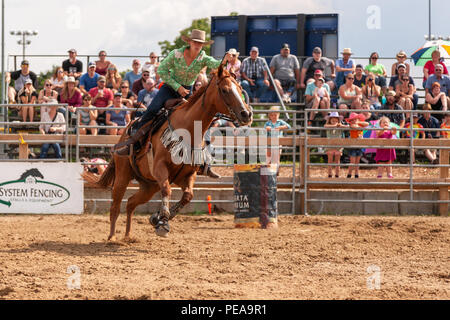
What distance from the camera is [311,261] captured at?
8070 mm

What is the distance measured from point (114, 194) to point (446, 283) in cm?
543

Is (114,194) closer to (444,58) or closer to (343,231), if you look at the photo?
(343,231)

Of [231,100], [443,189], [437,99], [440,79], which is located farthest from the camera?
[440,79]

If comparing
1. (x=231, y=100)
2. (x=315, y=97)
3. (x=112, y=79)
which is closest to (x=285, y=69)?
Result: (x=315, y=97)

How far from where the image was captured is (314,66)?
18.0 m

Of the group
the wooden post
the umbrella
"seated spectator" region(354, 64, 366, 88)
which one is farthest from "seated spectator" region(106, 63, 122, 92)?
the umbrella

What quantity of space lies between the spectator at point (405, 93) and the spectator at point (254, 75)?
332 centimetres

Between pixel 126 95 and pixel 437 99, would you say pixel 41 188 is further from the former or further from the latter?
pixel 437 99

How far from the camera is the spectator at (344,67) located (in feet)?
58.9

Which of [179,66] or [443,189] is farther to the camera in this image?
[443,189]

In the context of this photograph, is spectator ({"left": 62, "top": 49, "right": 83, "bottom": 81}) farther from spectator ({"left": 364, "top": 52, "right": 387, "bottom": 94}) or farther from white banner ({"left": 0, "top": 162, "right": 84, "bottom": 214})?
spectator ({"left": 364, "top": 52, "right": 387, "bottom": 94})

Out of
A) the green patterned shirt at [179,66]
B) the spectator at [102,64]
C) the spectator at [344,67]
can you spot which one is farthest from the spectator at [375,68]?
the green patterned shirt at [179,66]

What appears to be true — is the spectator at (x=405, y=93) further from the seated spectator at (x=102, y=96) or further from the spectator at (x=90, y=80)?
the spectator at (x=90, y=80)

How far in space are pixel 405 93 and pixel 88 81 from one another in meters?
8.03
